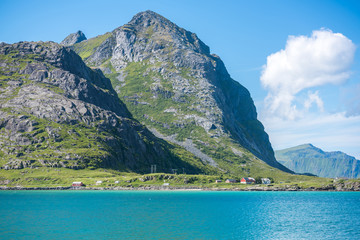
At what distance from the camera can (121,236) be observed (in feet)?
200

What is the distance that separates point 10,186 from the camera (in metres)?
196

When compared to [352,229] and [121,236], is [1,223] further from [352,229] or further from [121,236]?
[352,229]

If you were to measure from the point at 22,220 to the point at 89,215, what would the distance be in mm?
16726

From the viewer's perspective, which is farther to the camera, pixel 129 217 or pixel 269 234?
pixel 129 217

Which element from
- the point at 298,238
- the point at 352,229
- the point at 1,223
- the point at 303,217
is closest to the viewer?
the point at 298,238

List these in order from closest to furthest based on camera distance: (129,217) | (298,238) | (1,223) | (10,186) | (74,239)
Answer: (74,239) → (298,238) → (1,223) → (129,217) → (10,186)

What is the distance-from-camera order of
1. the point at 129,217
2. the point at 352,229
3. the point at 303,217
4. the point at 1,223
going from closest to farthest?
1. the point at 1,223
2. the point at 352,229
3. the point at 129,217
4. the point at 303,217

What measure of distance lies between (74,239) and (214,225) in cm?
3106

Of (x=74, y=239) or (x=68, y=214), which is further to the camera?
(x=68, y=214)

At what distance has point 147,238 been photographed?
194ft

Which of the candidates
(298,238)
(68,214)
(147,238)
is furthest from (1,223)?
(298,238)

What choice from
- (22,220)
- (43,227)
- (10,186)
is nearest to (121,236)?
(43,227)

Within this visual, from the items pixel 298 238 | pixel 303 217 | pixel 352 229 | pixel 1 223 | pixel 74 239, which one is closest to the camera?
pixel 74 239

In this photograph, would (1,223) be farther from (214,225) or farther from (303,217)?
(303,217)
